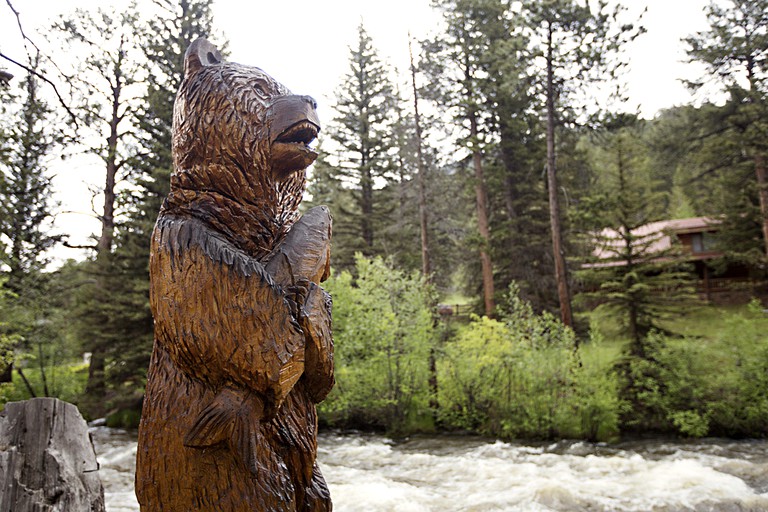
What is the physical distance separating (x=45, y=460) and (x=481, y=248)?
45.2ft

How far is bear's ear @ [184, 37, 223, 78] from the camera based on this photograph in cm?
237

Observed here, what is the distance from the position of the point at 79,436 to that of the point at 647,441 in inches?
402

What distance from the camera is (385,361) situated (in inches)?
458

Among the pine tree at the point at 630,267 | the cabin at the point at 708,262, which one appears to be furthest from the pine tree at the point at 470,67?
the cabin at the point at 708,262

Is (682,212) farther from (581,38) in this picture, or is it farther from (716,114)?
(581,38)

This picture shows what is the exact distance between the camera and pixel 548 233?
18.1 metres

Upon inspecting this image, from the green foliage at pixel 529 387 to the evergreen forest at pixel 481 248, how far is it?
43mm

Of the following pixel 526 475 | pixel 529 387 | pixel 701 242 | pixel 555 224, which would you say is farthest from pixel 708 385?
pixel 701 242

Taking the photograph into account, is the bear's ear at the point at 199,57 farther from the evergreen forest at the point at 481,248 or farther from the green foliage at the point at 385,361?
the green foliage at the point at 385,361

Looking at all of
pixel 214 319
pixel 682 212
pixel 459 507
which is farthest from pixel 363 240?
pixel 682 212

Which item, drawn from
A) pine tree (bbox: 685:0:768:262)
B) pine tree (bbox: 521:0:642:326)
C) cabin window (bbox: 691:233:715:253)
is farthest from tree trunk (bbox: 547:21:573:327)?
cabin window (bbox: 691:233:715:253)

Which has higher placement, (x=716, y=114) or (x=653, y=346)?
(x=716, y=114)

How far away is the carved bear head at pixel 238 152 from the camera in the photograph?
219 cm

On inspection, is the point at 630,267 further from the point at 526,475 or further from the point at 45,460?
the point at 45,460
